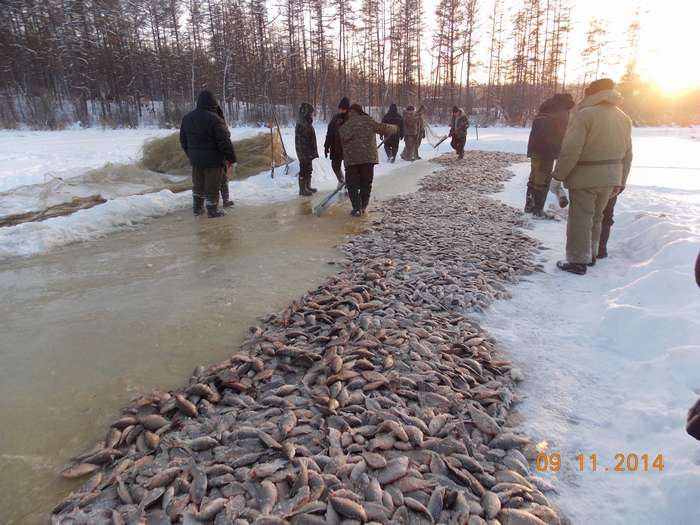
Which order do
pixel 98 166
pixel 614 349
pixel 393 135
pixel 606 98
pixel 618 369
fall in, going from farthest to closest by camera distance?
1. pixel 393 135
2. pixel 98 166
3. pixel 606 98
4. pixel 614 349
5. pixel 618 369

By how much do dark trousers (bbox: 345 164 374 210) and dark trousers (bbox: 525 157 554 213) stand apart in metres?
2.92

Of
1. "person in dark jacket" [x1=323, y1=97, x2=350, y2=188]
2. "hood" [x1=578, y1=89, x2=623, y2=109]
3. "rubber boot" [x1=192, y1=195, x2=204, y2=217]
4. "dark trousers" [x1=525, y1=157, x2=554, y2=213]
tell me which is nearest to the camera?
"hood" [x1=578, y1=89, x2=623, y2=109]

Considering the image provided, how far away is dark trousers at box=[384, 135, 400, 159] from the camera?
15352 millimetres

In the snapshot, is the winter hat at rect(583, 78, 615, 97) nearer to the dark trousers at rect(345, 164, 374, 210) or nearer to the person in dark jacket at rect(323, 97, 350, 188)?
the dark trousers at rect(345, 164, 374, 210)

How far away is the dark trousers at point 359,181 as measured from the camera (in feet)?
25.3

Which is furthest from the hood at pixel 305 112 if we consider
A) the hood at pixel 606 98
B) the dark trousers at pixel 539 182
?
the hood at pixel 606 98

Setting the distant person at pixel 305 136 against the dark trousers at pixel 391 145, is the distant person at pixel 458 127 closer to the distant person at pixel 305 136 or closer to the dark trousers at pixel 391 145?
the dark trousers at pixel 391 145

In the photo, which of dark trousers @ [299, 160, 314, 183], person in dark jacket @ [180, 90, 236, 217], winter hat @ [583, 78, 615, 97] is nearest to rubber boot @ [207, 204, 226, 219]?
person in dark jacket @ [180, 90, 236, 217]

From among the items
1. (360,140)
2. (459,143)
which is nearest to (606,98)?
(360,140)

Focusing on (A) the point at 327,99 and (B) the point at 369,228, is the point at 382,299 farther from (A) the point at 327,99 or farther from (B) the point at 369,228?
(A) the point at 327,99

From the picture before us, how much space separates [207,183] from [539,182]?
5.95 metres
